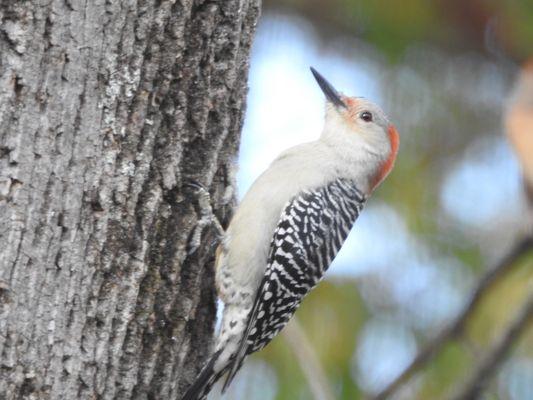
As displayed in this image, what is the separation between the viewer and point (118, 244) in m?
3.08

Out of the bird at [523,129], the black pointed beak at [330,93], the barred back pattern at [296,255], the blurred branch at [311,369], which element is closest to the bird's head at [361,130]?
the black pointed beak at [330,93]

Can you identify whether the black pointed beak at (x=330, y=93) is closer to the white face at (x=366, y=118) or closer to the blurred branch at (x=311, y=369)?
the white face at (x=366, y=118)

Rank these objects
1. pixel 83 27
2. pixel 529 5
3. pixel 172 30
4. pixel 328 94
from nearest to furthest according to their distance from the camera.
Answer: pixel 83 27, pixel 172 30, pixel 529 5, pixel 328 94

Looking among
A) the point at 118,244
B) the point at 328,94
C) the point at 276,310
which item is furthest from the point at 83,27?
the point at 328,94

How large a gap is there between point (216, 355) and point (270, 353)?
162cm

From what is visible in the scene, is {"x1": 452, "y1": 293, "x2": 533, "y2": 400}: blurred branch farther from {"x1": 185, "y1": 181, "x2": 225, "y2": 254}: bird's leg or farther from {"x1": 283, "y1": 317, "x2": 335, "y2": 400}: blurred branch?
{"x1": 185, "y1": 181, "x2": 225, "y2": 254}: bird's leg

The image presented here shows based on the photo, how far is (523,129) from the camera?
8.96 feet

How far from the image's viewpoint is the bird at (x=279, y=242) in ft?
12.7

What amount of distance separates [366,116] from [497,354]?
238cm

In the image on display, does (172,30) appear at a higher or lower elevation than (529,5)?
lower

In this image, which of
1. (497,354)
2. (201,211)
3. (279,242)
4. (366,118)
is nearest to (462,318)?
(497,354)

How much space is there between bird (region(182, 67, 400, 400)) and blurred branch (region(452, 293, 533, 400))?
1.08 m

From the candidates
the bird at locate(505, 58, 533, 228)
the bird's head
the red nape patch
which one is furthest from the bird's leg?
the red nape patch

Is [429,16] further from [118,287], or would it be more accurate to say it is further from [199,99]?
[118,287]
